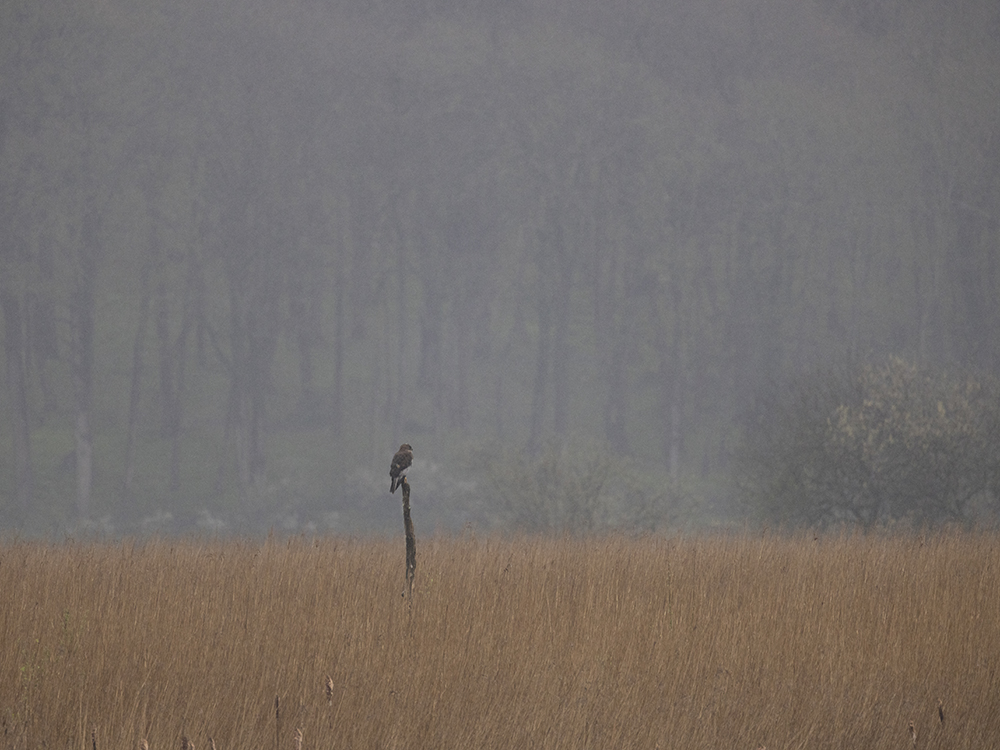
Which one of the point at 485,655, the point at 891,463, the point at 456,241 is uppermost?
the point at 456,241

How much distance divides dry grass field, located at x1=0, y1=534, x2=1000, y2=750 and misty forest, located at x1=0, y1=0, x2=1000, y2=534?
2057 cm

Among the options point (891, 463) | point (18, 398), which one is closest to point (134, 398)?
point (18, 398)

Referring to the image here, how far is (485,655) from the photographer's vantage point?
6.80 m

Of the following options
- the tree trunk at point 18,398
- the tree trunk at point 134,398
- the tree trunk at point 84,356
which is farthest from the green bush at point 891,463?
the tree trunk at point 18,398

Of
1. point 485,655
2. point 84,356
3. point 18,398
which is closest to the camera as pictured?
point 485,655

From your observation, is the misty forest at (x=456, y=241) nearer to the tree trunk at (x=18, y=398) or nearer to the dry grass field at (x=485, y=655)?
the tree trunk at (x=18, y=398)

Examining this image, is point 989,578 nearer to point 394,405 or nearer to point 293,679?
point 293,679

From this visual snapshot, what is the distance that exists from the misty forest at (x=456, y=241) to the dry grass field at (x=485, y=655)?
2057 centimetres

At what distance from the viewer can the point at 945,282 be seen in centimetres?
5334

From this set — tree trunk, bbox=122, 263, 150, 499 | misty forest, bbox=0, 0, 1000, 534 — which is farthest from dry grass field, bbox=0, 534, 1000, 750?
tree trunk, bbox=122, 263, 150, 499

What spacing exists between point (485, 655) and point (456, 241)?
46.0 meters

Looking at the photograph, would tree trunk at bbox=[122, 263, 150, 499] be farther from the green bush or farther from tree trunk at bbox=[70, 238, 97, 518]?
the green bush

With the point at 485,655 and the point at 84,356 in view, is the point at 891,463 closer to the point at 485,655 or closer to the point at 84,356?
the point at 485,655

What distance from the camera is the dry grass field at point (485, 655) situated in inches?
220
